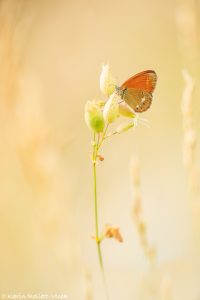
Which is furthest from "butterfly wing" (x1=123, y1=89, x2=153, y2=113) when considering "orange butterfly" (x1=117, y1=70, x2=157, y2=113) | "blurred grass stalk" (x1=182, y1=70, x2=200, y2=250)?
"blurred grass stalk" (x1=182, y1=70, x2=200, y2=250)

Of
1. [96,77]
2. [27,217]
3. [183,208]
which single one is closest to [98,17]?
[96,77]

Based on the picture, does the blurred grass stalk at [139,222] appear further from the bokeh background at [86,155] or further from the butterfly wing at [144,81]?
the butterfly wing at [144,81]

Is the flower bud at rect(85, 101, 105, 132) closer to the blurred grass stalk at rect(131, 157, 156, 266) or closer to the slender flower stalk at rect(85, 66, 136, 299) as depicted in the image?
the slender flower stalk at rect(85, 66, 136, 299)

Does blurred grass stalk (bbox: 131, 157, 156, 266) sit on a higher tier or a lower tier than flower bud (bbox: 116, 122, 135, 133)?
lower

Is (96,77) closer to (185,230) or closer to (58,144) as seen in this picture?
(185,230)

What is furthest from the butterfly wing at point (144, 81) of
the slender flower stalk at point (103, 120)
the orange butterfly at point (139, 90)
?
the slender flower stalk at point (103, 120)

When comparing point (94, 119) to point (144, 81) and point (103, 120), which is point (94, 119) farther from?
point (144, 81)

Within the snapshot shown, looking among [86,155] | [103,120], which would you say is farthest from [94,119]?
[86,155]

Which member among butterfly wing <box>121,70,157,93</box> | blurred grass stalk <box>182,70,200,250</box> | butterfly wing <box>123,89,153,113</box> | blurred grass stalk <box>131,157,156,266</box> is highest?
butterfly wing <box>121,70,157,93</box>
